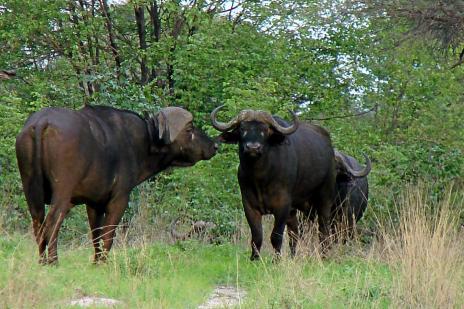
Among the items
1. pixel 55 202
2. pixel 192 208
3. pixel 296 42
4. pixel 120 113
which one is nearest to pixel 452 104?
pixel 296 42

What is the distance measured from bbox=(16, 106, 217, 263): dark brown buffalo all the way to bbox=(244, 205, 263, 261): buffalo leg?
41.7 inches

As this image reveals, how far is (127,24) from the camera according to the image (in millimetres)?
27781

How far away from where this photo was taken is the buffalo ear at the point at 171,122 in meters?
12.2

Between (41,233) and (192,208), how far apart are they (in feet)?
23.2

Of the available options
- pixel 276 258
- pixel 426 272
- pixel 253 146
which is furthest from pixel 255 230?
pixel 426 272

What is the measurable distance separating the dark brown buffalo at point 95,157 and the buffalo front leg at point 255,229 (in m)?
1.05

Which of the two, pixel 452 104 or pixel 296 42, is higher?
pixel 296 42

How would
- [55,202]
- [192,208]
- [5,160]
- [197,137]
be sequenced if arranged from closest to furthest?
1. [55,202]
2. [197,137]
3. [192,208]
4. [5,160]

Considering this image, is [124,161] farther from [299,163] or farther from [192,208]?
[192,208]

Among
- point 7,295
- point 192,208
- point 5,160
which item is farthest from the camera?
point 5,160

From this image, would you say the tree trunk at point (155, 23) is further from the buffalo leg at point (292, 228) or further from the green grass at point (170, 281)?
the green grass at point (170, 281)

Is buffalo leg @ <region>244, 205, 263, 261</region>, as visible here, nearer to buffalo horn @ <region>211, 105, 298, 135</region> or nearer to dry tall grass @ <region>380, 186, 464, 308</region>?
buffalo horn @ <region>211, 105, 298, 135</region>

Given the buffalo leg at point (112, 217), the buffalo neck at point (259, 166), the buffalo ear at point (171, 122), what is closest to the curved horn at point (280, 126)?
the buffalo neck at point (259, 166)

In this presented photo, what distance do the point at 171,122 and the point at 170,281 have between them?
10.4ft
